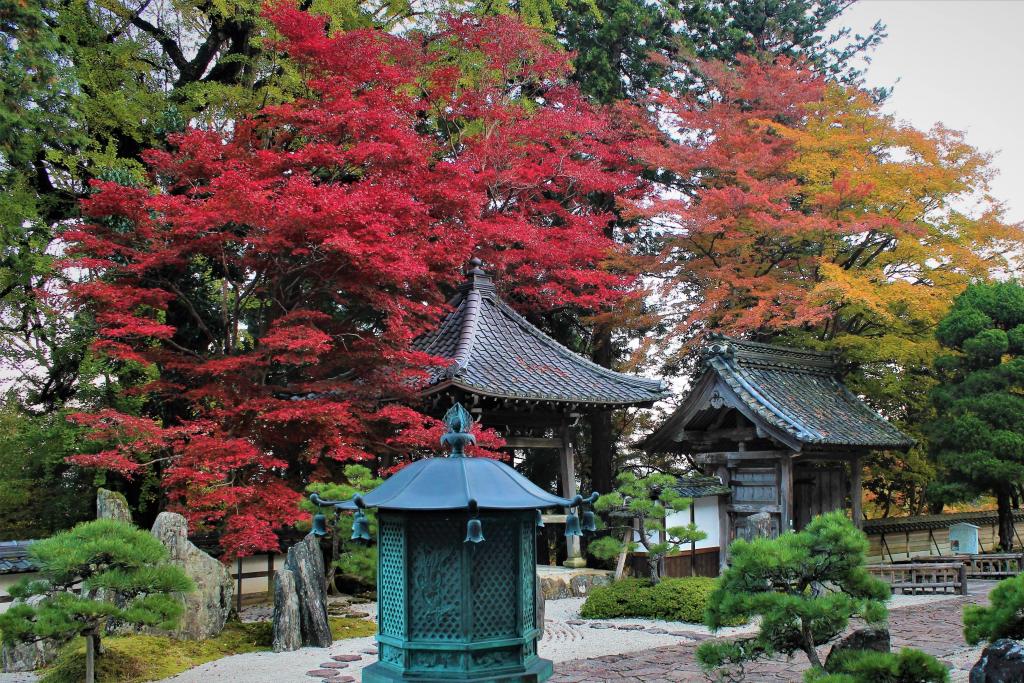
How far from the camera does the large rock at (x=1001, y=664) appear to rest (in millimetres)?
A: 5203

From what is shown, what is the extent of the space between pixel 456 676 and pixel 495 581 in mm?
646

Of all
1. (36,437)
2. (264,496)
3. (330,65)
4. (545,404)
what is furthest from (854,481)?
(36,437)

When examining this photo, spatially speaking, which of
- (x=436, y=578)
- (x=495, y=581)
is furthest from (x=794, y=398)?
(x=436, y=578)

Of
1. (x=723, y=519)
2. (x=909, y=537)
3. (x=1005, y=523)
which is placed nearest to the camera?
(x=723, y=519)

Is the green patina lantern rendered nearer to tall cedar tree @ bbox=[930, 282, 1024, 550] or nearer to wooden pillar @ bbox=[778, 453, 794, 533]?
wooden pillar @ bbox=[778, 453, 794, 533]

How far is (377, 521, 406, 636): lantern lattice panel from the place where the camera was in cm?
567

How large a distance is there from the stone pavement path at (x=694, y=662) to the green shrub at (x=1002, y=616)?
7.41 feet

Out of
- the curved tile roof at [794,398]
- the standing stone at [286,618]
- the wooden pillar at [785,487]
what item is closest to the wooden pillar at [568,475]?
the curved tile roof at [794,398]

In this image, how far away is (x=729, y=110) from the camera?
19.0 metres

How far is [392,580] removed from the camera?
228 inches

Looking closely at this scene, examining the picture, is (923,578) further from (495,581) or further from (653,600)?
(495,581)

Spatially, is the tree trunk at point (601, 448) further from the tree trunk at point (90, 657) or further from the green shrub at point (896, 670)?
the green shrub at point (896, 670)

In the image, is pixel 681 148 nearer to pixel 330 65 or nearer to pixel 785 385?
pixel 785 385

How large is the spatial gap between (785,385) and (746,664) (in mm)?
7055
